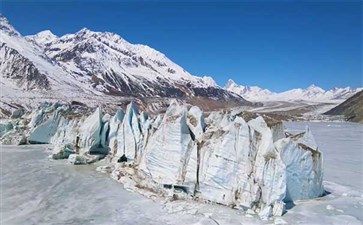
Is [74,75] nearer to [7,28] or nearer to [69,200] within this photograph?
[7,28]

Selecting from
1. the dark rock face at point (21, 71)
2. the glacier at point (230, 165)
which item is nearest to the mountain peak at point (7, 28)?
the dark rock face at point (21, 71)

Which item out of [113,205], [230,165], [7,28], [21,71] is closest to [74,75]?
[21,71]

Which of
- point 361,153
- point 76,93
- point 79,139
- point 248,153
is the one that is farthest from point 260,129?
point 76,93

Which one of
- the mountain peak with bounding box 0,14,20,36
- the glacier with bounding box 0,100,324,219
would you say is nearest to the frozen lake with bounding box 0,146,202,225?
the glacier with bounding box 0,100,324,219

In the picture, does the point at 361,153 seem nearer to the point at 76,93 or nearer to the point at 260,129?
the point at 260,129

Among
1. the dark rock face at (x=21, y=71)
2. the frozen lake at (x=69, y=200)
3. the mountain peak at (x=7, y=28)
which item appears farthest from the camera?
the mountain peak at (x=7, y=28)

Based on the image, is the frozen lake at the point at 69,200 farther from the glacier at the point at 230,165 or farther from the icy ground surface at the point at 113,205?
the glacier at the point at 230,165
